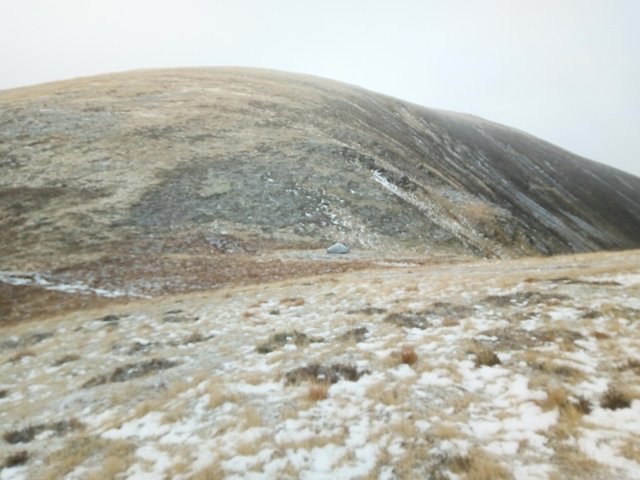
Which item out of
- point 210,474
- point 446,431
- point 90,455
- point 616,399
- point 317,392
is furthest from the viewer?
point 317,392

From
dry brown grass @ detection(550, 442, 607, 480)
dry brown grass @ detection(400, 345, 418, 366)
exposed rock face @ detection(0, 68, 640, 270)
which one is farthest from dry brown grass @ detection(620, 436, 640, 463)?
exposed rock face @ detection(0, 68, 640, 270)

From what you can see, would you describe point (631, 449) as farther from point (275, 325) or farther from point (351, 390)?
point (275, 325)

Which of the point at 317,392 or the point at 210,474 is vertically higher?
the point at 317,392

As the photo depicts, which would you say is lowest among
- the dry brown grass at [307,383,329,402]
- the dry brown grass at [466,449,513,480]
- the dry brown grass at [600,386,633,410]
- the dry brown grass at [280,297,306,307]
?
the dry brown grass at [280,297,306,307]

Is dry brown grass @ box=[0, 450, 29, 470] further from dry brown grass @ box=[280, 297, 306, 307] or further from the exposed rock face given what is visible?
the exposed rock face

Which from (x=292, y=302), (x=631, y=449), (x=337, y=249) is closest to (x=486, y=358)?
(x=631, y=449)

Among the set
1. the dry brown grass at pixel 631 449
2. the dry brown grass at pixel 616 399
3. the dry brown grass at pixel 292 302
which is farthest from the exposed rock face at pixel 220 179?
the dry brown grass at pixel 631 449

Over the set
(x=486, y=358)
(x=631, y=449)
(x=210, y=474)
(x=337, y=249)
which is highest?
(x=631, y=449)

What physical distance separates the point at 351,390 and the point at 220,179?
36153mm

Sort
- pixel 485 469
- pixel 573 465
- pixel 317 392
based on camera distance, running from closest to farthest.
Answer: pixel 573 465, pixel 485 469, pixel 317 392

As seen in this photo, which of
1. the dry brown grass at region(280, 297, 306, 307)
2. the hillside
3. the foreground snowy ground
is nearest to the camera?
the foreground snowy ground

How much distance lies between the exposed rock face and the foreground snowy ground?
1715cm

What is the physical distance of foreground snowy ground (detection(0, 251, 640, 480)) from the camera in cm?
645

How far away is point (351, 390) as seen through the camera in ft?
28.2
